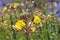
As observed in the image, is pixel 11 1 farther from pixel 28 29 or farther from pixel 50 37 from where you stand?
pixel 28 29

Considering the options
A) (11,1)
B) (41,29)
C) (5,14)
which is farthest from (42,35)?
(11,1)

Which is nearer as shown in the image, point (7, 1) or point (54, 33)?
point (54, 33)

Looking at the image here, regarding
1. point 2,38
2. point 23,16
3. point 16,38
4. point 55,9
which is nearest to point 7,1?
point 55,9

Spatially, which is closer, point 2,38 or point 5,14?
point 2,38

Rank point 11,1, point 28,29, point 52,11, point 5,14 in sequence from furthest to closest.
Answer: point 11,1 → point 5,14 → point 52,11 → point 28,29

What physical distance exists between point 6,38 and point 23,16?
1025mm

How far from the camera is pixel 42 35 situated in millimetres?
3189

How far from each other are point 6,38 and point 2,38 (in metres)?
0.18

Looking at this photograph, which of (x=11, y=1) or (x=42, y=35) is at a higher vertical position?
(x=42, y=35)

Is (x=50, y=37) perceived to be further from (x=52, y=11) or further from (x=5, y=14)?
(x=5, y=14)

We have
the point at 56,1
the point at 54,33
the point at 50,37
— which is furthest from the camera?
the point at 56,1

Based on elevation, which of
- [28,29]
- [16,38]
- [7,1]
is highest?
[28,29]

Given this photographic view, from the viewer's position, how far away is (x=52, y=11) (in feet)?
12.7

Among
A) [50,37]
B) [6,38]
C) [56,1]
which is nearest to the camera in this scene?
[50,37]
